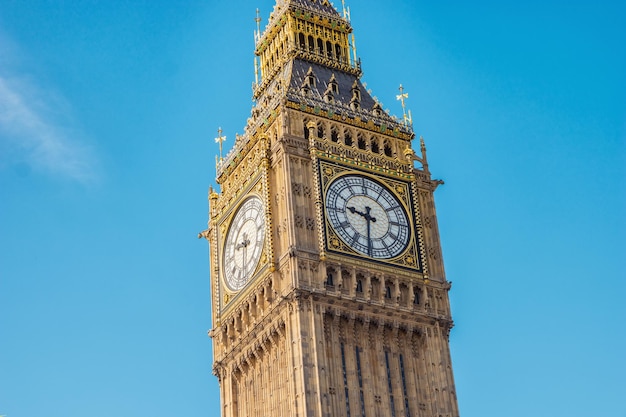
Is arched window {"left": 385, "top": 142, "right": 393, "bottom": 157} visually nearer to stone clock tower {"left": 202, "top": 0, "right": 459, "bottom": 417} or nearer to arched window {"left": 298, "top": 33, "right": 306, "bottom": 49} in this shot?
stone clock tower {"left": 202, "top": 0, "right": 459, "bottom": 417}

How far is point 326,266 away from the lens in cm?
7294

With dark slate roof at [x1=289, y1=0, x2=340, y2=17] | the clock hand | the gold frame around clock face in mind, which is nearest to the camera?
the gold frame around clock face

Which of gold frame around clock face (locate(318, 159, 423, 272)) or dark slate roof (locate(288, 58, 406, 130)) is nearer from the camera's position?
gold frame around clock face (locate(318, 159, 423, 272))

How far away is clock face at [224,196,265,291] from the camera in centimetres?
7656

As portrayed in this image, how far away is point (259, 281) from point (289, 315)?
13.2 ft

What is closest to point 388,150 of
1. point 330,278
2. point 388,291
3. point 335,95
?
point 335,95

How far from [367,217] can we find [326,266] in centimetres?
478

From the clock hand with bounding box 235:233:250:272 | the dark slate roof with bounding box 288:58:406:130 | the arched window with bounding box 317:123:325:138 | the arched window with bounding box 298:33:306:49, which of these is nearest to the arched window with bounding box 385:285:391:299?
the clock hand with bounding box 235:233:250:272

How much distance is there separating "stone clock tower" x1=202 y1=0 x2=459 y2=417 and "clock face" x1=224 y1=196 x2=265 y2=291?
0.43 feet

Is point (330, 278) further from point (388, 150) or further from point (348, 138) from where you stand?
point (388, 150)

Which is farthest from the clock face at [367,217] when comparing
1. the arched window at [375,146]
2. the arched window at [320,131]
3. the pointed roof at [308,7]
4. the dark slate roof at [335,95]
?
the pointed roof at [308,7]

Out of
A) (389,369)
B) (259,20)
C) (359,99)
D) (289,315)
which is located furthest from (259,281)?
(259,20)

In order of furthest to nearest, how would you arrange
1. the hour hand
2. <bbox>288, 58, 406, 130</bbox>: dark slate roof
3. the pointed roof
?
the pointed roof < <bbox>288, 58, 406, 130</bbox>: dark slate roof < the hour hand

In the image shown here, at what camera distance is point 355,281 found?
7319cm
